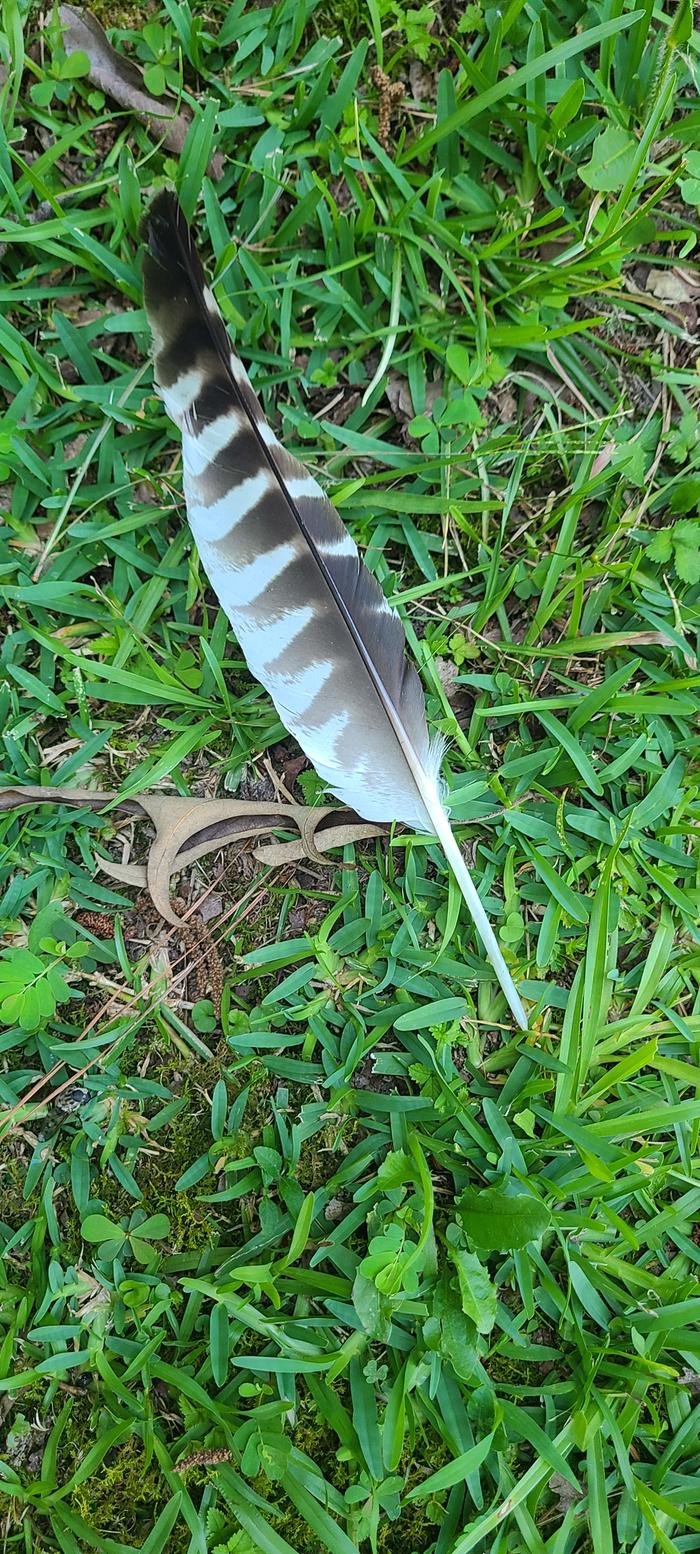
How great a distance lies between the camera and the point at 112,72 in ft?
6.18

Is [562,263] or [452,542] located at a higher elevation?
[562,263]

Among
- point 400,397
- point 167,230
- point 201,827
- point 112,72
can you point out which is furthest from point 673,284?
point 201,827

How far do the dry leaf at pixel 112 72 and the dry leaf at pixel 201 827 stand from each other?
4.71ft

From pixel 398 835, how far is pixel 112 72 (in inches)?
72.5

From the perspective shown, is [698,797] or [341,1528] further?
[698,797]

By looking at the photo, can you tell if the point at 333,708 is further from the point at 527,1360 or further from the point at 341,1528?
the point at 341,1528

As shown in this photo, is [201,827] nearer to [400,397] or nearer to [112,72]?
[400,397]

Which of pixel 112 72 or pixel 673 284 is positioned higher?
pixel 112 72

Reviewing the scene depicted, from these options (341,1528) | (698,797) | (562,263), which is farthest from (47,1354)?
(562,263)

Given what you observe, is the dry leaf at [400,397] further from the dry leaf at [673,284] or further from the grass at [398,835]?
the dry leaf at [673,284]

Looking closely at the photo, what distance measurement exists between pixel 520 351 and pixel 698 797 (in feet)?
3.65

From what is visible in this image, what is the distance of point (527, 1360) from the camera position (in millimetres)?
1837

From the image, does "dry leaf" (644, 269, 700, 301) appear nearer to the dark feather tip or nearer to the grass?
the grass

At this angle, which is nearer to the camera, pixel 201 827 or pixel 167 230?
pixel 167 230
